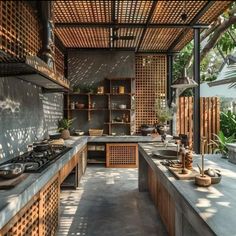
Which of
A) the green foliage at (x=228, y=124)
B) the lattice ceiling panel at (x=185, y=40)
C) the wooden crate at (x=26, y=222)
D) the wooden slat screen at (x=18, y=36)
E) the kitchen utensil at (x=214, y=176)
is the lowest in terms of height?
the wooden crate at (x=26, y=222)

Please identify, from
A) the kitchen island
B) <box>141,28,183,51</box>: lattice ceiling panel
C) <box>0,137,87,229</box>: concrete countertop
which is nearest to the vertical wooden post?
<box>141,28,183,51</box>: lattice ceiling panel

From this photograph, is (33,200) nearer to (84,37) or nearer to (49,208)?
(49,208)

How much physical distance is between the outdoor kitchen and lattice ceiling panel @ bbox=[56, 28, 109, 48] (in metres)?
0.03

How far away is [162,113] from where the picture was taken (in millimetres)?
6758

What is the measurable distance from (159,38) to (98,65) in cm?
199

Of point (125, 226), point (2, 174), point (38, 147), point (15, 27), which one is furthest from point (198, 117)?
point (2, 174)

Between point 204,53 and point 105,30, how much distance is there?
9.18 ft

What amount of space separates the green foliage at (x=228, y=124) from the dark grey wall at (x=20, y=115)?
16.9 ft

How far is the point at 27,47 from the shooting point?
3805 millimetres

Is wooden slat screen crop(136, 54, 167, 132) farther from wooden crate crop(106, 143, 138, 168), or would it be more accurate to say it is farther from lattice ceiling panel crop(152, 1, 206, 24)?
lattice ceiling panel crop(152, 1, 206, 24)

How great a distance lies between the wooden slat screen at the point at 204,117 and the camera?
7.43m

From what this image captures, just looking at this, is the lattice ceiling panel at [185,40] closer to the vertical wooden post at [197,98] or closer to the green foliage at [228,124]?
the vertical wooden post at [197,98]

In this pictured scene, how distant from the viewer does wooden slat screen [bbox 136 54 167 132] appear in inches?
307

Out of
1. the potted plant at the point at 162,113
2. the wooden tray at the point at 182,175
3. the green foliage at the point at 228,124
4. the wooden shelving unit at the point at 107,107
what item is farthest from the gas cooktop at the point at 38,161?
the green foliage at the point at 228,124
